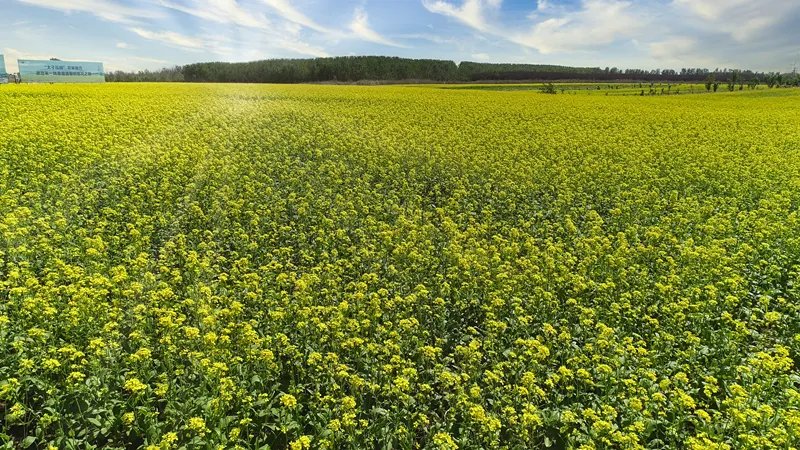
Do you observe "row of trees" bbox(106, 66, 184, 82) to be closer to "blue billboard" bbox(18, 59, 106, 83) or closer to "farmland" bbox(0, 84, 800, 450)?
"blue billboard" bbox(18, 59, 106, 83)

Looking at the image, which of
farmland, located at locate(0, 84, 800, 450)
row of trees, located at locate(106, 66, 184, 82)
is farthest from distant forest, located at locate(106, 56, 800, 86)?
farmland, located at locate(0, 84, 800, 450)

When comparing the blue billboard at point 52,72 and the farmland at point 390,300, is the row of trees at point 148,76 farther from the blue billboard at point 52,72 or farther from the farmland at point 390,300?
the farmland at point 390,300

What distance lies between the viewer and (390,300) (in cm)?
884

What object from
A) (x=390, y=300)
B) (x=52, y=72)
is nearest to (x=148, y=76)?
(x=52, y=72)

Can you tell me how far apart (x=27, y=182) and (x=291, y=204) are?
8.67 m

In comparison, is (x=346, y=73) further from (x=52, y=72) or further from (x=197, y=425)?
(x=197, y=425)

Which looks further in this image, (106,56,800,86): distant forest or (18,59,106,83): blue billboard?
(106,56,800,86): distant forest

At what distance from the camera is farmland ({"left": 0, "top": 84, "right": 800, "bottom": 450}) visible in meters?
6.38

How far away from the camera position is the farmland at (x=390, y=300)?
20.9 ft

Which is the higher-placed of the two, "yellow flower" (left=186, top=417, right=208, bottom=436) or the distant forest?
the distant forest

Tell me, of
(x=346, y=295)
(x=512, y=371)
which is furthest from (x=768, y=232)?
(x=346, y=295)

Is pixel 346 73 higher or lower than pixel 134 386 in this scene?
higher

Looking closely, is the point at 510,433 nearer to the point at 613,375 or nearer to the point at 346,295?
the point at 613,375

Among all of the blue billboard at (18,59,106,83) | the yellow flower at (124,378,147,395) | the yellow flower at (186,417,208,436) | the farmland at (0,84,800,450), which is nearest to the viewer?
the yellow flower at (186,417,208,436)
